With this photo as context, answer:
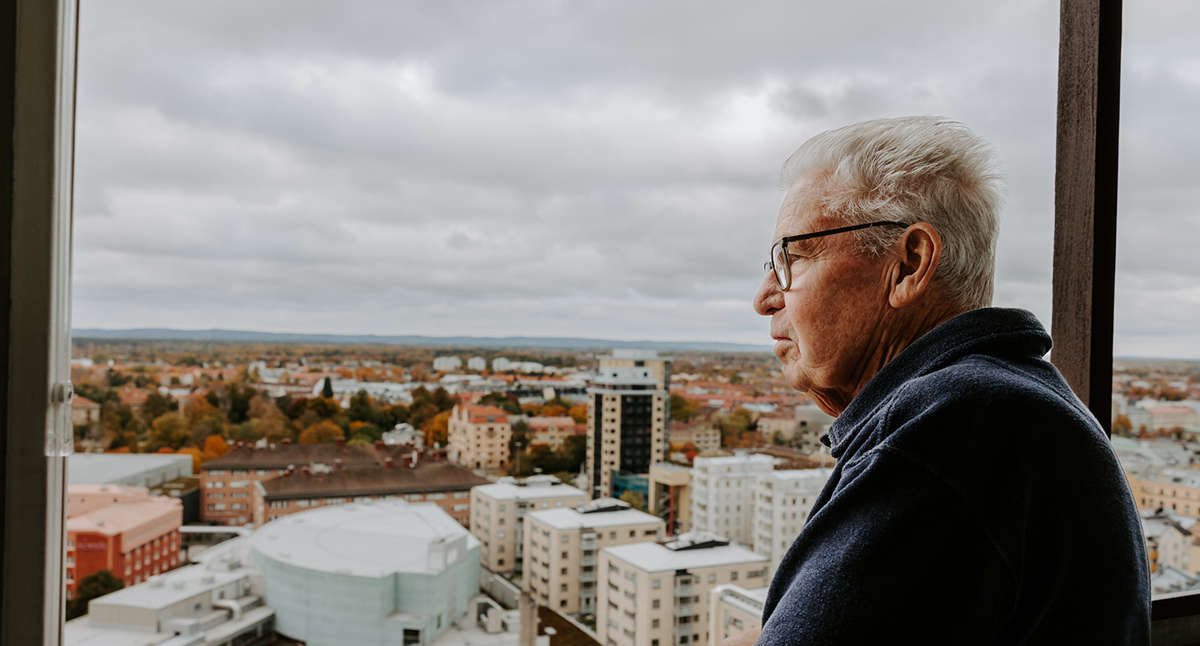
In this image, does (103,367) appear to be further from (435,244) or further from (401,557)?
(435,244)

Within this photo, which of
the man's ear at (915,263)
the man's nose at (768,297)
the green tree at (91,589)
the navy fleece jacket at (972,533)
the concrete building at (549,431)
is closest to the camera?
the navy fleece jacket at (972,533)

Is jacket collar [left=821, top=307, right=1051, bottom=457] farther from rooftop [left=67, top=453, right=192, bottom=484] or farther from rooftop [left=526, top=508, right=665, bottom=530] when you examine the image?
rooftop [left=526, top=508, right=665, bottom=530]

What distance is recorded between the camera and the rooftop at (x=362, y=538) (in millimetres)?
2311

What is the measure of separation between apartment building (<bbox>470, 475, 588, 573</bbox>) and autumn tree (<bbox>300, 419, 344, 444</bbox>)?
26.1 inches

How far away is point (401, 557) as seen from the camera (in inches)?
96.0

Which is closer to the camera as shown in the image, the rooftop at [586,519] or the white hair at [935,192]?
the white hair at [935,192]

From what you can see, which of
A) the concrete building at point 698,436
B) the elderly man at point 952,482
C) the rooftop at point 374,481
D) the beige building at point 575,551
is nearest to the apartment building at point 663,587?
the beige building at point 575,551

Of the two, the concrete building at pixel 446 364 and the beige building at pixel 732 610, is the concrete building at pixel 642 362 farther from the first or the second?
the beige building at pixel 732 610

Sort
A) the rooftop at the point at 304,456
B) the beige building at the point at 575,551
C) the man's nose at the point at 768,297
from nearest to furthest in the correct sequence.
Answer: the man's nose at the point at 768,297, the rooftop at the point at 304,456, the beige building at the point at 575,551

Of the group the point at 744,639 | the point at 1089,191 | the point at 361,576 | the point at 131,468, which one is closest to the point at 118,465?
the point at 131,468

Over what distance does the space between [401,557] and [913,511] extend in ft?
7.79

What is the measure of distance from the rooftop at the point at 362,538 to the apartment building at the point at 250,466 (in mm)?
131

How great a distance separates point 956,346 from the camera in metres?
0.48

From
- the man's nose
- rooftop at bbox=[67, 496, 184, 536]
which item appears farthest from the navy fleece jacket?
rooftop at bbox=[67, 496, 184, 536]
